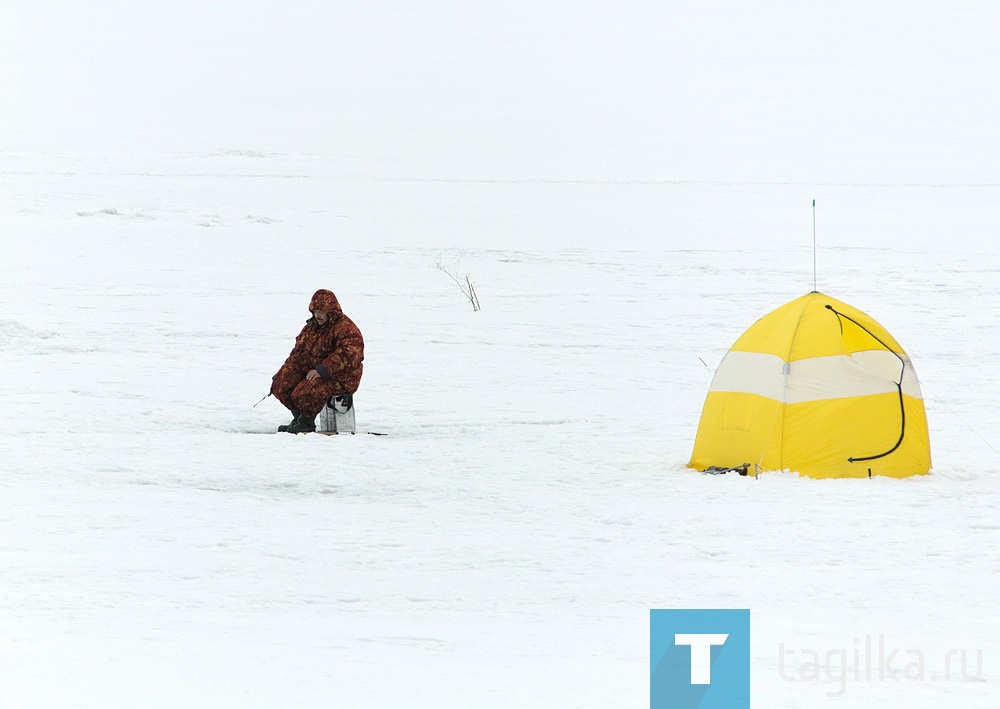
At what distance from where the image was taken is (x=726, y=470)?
22.3ft

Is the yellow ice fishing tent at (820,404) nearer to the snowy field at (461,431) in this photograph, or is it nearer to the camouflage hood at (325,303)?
the snowy field at (461,431)

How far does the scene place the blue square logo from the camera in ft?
13.1

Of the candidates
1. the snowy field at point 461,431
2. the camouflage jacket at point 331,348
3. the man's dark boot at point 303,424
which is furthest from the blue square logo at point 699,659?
the man's dark boot at point 303,424

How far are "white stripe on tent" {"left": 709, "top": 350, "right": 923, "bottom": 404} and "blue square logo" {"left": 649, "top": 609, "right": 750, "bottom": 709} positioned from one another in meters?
2.14

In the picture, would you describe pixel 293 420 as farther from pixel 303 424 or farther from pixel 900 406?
pixel 900 406

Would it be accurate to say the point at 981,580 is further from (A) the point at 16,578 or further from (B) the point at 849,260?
(B) the point at 849,260

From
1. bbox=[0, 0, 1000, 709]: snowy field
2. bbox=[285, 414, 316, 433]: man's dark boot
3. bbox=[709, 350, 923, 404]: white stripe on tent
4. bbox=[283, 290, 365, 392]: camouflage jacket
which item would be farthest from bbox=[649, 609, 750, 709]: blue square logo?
bbox=[285, 414, 316, 433]: man's dark boot

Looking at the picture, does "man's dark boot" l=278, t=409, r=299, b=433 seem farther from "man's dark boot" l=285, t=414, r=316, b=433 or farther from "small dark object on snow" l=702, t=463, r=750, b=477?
"small dark object on snow" l=702, t=463, r=750, b=477

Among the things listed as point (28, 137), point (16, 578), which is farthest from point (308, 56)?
point (16, 578)

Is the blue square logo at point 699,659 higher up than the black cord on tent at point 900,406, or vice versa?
the black cord on tent at point 900,406

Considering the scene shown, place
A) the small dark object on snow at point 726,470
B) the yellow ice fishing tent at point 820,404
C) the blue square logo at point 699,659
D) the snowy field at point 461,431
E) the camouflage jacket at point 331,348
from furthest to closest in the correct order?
the camouflage jacket at point 331,348, the small dark object on snow at point 726,470, the yellow ice fishing tent at point 820,404, the snowy field at point 461,431, the blue square logo at point 699,659

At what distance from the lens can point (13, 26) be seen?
215 ft

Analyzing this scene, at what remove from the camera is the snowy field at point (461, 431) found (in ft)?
14.4

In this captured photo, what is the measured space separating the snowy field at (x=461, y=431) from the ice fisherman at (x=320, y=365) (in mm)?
308
